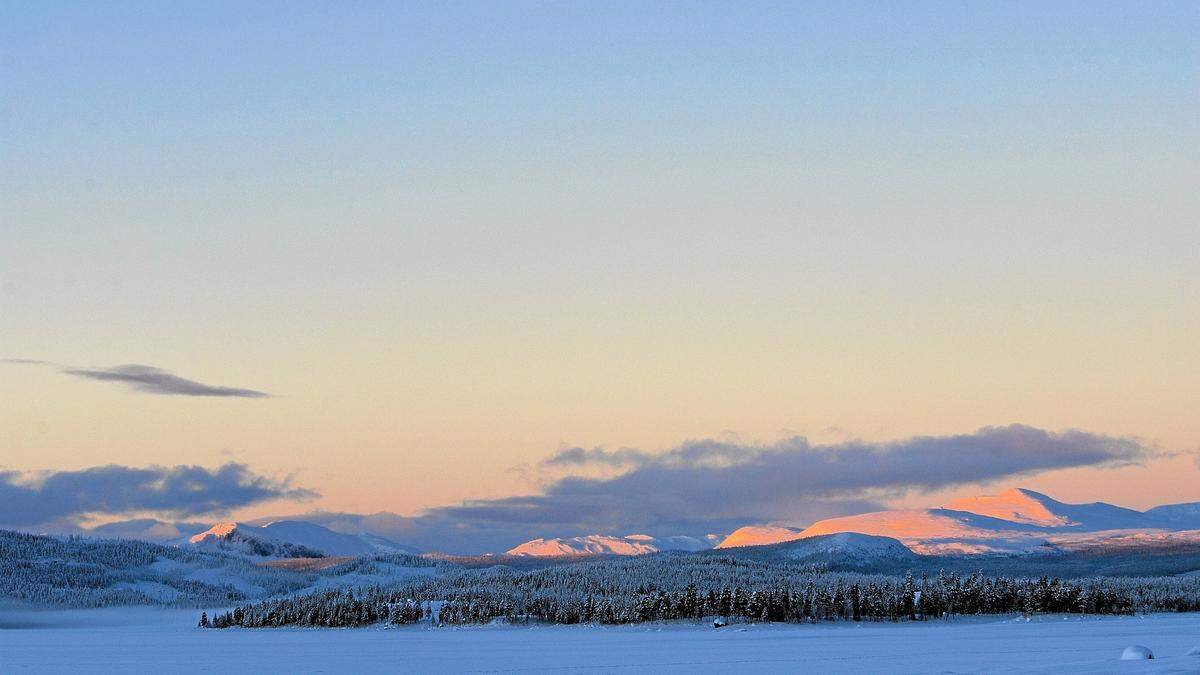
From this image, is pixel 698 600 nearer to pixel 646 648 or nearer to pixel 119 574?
pixel 646 648

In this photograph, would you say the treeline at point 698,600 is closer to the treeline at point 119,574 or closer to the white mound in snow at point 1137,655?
the white mound in snow at point 1137,655

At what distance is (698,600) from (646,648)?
18.1m

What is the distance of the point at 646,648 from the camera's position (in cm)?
4803

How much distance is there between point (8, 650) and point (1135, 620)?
161 feet

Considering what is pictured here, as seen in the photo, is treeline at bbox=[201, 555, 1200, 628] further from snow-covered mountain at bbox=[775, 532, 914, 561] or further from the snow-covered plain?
snow-covered mountain at bbox=[775, 532, 914, 561]

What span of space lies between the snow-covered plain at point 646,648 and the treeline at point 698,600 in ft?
7.40

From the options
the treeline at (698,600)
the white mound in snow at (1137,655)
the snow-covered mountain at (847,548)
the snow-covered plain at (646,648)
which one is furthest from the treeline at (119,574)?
the white mound in snow at (1137,655)

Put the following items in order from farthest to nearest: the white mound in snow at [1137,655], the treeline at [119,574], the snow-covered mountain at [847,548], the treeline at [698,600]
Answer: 1. the snow-covered mountain at [847,548]
2. the treeline at [119,574]
3. the treeline at [698,600]
4. the white mound in snow at [1137,655]

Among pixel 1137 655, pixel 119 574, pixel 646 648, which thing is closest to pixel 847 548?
pixel 119 574

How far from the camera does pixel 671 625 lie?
63438 mm

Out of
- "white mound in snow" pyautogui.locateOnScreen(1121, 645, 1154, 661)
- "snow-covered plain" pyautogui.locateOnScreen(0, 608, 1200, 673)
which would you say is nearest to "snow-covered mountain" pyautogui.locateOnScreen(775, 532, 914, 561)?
"snow-covered plain" pyautogui.locateOnScreen(0, 608, 1200, 673)

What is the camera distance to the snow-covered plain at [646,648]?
130ft

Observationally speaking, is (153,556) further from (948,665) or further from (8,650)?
(948,665)

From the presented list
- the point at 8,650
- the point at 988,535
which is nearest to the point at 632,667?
the point at 8,650
